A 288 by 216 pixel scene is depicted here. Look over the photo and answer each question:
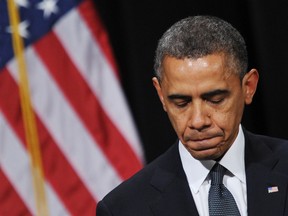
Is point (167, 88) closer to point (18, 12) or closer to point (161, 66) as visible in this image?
point (161, 66)

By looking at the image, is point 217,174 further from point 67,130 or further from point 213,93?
point 67,130

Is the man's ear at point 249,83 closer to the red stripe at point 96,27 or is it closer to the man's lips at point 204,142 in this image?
the man's lips at point 204,142

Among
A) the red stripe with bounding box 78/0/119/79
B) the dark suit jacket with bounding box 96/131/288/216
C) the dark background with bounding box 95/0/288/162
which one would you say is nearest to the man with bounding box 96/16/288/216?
the dark suit jacket with bounding box 96/131/288/216

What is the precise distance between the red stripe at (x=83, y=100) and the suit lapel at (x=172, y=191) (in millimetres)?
984

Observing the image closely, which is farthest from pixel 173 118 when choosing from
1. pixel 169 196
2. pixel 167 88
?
pixel 169 196

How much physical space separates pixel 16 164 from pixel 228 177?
1.18 m

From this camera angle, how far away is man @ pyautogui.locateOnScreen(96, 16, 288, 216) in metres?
1.38

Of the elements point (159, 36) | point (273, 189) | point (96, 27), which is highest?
point (96, 27)

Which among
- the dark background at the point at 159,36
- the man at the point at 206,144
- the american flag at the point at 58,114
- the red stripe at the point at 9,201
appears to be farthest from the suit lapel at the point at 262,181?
the red stripe at the point at 9,201

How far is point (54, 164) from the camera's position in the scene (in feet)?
8.29

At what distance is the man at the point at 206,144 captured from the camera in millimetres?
1381

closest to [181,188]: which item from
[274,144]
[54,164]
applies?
[274,144]

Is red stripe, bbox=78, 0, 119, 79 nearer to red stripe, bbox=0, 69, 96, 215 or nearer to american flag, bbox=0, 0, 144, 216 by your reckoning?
american flag, bbox=0, 0, 144, 216

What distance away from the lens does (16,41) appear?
251 cm
